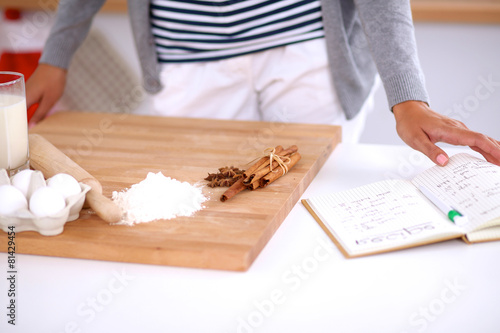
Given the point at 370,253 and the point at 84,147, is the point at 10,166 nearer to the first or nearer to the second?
the point at 84,147

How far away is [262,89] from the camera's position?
5.24ft

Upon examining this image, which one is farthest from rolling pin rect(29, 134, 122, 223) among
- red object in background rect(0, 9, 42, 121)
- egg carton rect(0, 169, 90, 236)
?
red object in background rect(0, 9, 42, 121)

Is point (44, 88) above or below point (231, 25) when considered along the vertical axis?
below

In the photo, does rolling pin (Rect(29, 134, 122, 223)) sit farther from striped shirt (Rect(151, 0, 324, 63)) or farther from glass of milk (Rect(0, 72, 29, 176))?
striped shirt (Rect(151, 0, 324, 63))

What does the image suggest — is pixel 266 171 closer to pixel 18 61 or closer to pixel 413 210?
pixel 413 210

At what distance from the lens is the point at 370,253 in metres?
0.90

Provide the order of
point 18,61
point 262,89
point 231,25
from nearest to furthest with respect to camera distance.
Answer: point 231,25 → point 262,89 → point 18,61

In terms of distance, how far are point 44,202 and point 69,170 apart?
0.17 meters

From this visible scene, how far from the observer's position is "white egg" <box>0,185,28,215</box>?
888mm

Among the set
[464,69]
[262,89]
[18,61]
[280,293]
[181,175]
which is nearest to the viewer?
[280,293]

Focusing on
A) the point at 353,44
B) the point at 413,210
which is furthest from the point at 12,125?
the point at 353,44

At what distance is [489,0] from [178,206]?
199 cm

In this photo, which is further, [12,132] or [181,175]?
[181,175]

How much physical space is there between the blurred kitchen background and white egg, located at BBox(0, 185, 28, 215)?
176 centimetres
